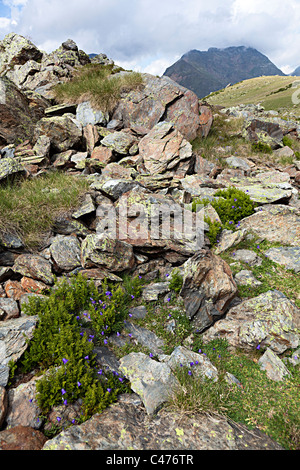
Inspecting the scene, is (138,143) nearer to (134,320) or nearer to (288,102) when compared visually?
(134,320)

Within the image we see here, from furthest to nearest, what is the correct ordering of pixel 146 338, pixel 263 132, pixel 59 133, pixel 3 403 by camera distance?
1. pixel 263 132
2. pixel 59 133
3. pixel 146 338
4. pixel 3 403

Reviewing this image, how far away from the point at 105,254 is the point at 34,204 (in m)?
3.00

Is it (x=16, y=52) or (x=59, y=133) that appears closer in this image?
(x=59, y=133)

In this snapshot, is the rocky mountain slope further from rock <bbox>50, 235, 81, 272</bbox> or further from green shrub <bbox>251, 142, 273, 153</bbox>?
green shrub <bbox>251, 142, 273, 153</bbox>

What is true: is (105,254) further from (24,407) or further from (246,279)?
(246,279)

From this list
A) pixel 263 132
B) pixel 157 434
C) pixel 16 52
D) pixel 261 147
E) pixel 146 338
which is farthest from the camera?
pixel 16 52

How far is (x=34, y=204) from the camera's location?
24.8 ft

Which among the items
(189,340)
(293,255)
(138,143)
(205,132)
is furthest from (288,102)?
(189,340)

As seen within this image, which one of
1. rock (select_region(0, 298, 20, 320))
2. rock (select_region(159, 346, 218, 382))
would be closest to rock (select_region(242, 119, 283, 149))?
rock (select_region(159, 346, 218, 382))

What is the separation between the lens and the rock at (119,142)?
11.8 m

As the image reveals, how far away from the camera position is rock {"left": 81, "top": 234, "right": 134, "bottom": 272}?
250 inches

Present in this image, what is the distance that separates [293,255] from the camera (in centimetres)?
692

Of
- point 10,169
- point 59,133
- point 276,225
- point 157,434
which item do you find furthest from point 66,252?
point 59,133

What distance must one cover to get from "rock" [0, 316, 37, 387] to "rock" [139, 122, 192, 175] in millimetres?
7757
